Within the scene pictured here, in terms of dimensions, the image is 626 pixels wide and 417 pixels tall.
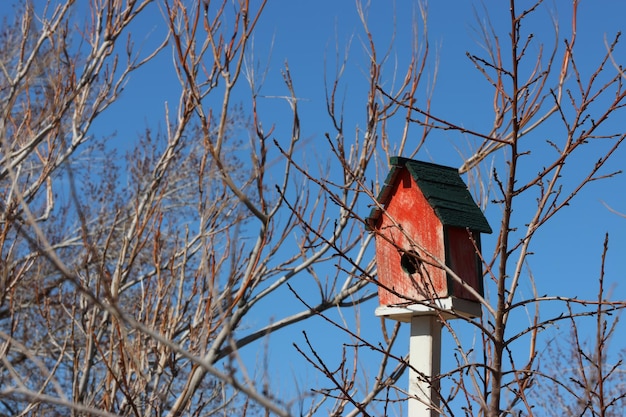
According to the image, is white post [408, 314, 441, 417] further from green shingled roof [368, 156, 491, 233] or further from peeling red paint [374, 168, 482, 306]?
green shingled roof [368, 156, 491, 233]

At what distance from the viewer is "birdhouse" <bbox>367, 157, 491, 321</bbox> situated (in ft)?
9.28

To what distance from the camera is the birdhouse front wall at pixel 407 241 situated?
9.41ft

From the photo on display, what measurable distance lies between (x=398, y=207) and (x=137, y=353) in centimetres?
121

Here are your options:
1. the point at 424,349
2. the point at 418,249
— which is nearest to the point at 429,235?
the point at 418,249

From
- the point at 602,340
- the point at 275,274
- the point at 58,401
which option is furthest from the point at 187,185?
the point at 58,401

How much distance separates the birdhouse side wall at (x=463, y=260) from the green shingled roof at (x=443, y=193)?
0.05 metres

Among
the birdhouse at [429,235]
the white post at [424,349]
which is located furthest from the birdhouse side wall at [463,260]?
the white post at [424,349]

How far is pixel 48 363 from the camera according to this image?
949 cm

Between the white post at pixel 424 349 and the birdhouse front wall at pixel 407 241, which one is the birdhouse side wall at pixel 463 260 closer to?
the birdhouse front wall at pixel 407 241

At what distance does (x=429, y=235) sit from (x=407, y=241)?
0.11 m

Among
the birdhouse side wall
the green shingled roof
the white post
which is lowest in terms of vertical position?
the white post

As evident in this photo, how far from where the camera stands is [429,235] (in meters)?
2.93

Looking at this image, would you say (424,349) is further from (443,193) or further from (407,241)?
(443,193)

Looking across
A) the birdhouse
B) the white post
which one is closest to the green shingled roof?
the birdhouse
